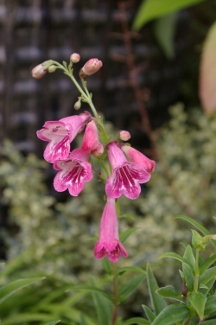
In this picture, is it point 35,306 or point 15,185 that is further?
point 15,185

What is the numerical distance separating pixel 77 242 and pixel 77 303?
218 millimetres

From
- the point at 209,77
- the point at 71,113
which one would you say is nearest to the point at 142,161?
the point at 209,77

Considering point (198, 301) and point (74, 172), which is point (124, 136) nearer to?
point (74, 172)

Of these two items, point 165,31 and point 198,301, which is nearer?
point 198,301

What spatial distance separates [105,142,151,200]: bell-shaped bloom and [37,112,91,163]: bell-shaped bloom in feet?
0.13

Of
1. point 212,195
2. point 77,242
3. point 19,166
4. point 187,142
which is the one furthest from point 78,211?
point 187,142

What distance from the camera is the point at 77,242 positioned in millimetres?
1380

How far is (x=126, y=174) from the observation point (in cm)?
60

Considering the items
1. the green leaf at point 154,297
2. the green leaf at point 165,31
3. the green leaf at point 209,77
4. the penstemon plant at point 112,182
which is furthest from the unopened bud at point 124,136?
the green leaf at point 165,31

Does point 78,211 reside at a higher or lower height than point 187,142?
lower

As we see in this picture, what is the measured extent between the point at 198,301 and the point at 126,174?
0.46 ft

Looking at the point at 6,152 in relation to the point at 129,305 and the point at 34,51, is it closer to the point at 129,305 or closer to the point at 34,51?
the point at 34,51

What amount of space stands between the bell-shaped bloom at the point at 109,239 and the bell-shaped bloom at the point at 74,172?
1.9 inches

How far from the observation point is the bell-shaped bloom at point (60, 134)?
0.59 m
